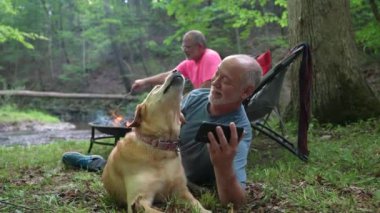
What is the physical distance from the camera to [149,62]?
28047 mm

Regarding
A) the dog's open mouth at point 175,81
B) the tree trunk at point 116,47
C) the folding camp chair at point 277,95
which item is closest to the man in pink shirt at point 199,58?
the folding camp chair at point 277,95

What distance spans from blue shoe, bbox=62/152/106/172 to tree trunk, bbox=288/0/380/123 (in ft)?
10.8

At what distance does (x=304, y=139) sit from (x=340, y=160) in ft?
1.39

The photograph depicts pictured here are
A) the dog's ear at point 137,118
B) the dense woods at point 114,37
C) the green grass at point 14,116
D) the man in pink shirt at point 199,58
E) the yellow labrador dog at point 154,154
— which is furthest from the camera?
the green grass at point 14,116

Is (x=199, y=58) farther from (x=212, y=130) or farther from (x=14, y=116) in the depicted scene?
(x=14, y=116)

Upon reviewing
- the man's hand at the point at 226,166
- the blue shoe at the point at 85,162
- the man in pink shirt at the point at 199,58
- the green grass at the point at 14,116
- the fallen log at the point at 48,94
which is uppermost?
the man in pink shirt at the point at 199,58

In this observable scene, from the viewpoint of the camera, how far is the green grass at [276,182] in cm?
288

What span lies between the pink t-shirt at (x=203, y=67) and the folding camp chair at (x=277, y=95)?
1.08 meters

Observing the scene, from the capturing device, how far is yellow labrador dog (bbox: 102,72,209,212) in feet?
8.70

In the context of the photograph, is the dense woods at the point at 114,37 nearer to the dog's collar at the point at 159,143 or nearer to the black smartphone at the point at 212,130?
the dog's collar at the point at 159,143

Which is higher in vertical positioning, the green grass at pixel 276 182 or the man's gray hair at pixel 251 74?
the man's gray hair at pixel 251 74

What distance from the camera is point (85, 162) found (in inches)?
188

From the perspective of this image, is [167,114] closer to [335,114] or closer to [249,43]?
[335,114]

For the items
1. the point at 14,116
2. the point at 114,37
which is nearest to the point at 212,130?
the point at 14,116
